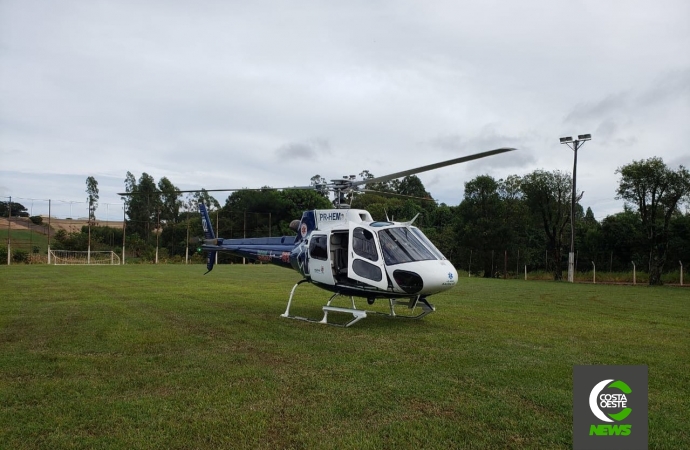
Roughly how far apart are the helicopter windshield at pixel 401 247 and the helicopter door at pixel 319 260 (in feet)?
4.64

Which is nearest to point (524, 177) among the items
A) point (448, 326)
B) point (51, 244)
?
point (448, 326)

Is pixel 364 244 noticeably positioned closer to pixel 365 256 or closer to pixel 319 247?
pixel 365 256

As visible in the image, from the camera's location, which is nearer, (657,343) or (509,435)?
(509,435)

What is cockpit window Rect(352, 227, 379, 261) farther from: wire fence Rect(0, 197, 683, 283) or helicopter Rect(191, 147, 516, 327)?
wire fence Rect(0, 197, 683, 283)

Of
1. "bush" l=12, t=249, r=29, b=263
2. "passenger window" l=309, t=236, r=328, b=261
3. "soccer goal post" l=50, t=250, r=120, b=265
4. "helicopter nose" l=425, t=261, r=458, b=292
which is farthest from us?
"soccer goal post" l=50, t=250, r=120, b=265

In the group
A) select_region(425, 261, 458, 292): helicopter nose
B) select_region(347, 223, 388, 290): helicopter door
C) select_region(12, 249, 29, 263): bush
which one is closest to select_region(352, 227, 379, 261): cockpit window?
select_region(347, 223, 388, 290): helicopter door

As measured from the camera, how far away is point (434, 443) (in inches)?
164

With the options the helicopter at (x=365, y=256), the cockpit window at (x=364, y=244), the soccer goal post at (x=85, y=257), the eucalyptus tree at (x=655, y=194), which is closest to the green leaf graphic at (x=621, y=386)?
the helicopter at (x=365, y=256)

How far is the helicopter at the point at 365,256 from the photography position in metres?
9.56

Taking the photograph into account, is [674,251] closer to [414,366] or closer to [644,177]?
[644,177]

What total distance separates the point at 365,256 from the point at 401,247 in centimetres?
75

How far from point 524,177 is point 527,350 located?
116 ft

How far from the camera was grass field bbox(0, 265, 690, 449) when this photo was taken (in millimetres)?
4379

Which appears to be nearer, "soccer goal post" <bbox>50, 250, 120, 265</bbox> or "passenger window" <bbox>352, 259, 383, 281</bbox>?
"passenger window" <bbox>352, 259, 383, 281</bbox>
